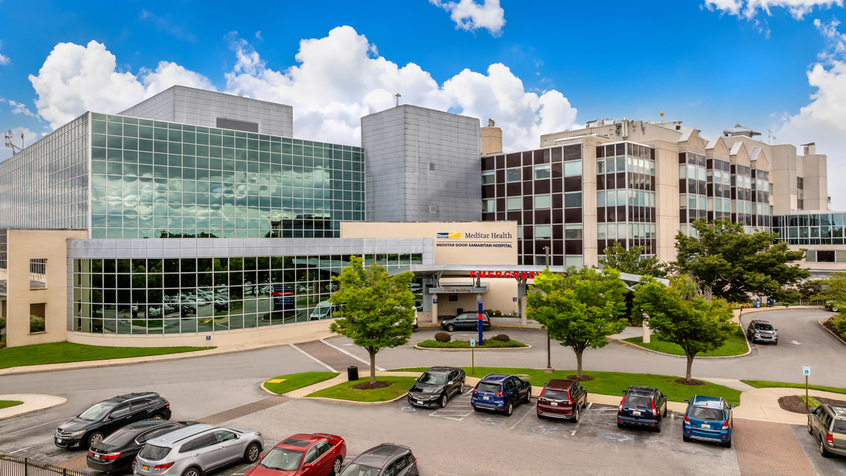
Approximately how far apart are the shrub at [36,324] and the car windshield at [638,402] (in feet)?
146

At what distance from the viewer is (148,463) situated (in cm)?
1537

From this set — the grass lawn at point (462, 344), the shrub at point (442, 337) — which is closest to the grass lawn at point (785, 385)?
the grass lawn at point (462, 344)

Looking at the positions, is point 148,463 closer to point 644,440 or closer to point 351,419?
point 351,419

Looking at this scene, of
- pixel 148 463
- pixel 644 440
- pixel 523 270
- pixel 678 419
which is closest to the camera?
pixel 148 463

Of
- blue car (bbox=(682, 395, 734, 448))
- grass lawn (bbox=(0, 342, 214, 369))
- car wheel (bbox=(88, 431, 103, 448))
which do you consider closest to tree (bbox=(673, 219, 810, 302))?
blue car (bbox=(682, 395, 734, 448))

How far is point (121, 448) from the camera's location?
16.8 meters

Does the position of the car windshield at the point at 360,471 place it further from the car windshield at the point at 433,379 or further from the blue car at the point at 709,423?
the blue car at the point at 709,423

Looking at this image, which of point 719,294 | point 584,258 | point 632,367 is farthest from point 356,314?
point 584,258

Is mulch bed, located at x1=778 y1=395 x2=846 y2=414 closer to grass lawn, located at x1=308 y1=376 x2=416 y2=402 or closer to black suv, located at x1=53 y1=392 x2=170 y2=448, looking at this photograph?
grass lawn, located at x1=308 y1=376 x2=416 y2=402

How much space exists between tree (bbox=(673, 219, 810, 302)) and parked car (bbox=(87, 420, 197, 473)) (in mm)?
47047

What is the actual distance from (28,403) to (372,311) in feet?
59.0

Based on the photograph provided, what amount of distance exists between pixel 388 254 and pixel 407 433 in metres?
32.4

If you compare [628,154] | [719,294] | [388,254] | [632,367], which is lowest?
[632,367]

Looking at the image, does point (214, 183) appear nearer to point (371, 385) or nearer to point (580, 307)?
point (371, 385)
